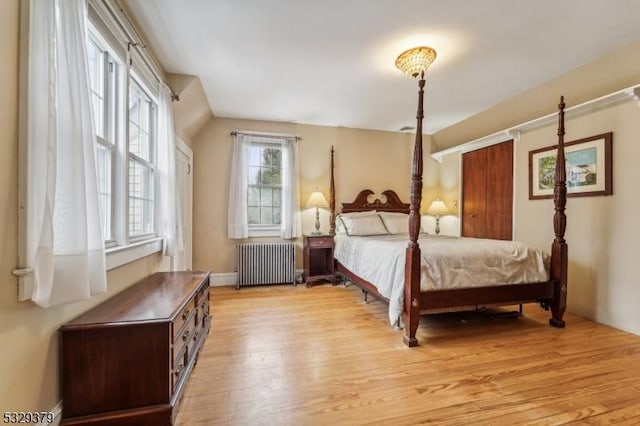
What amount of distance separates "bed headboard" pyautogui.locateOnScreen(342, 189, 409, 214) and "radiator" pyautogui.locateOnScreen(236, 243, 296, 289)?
1.20 metres

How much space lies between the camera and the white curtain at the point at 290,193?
4375mm

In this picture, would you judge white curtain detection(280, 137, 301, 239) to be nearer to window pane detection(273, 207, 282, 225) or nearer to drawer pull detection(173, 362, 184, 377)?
window pane detection(273, 207, 282, 225)

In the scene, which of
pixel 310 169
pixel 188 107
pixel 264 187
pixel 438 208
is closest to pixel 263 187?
pixel 264 187

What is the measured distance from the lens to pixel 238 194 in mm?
4211

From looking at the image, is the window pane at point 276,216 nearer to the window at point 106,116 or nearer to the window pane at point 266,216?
the window pane at point 266,216

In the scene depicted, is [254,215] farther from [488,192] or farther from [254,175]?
[488,192]

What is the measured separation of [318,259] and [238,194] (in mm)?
1642

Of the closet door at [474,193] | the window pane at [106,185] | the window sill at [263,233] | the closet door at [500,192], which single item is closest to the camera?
the window pane at [106,185]

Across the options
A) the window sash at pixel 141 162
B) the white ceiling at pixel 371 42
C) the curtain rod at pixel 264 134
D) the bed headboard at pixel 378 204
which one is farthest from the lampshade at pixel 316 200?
the window sash at pixel 141 162

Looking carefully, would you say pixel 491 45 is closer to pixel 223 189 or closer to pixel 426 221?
Result: pixel 426 221

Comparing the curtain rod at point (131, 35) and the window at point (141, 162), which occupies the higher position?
the curtain rod at point (131, 35)

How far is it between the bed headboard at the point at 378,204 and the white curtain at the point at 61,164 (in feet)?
12.1

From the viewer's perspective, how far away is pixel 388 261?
266 centimetres

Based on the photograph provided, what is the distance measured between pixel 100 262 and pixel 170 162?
1.48 meters
